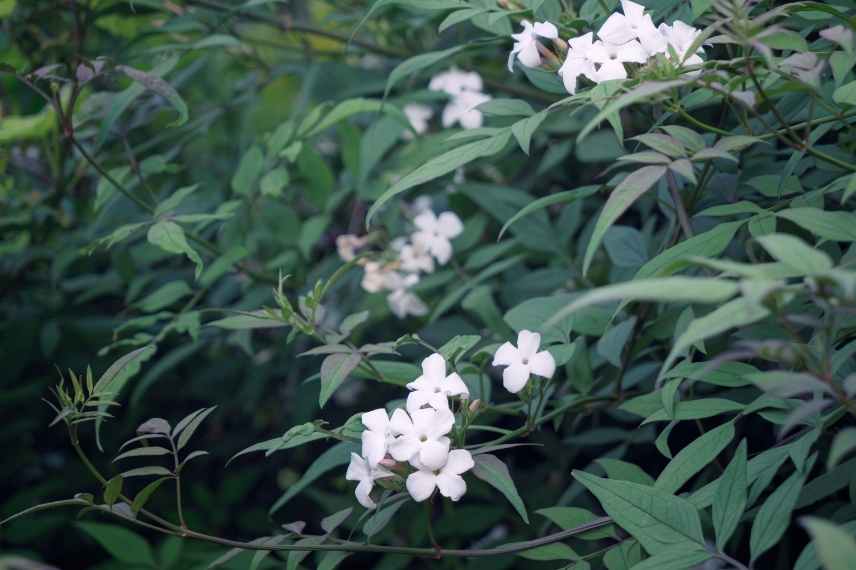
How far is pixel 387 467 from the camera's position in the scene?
1032 mm

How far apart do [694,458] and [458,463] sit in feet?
0.89

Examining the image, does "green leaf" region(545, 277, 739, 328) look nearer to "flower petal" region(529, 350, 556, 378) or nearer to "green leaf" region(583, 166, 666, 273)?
"green leaf" region(583, 166, 666, 273)

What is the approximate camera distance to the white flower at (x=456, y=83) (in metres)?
1.85

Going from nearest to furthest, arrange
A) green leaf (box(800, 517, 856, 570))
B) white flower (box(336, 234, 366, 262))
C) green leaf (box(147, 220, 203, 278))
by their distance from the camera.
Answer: green leaf (box(800, 517, 856, 570)), green leaf (box(147, 220, 203, 278)), white flower (box(336, 234, 366, 262))

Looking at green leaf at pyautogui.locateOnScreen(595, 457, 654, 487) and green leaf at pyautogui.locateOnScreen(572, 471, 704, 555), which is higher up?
green leaf at pyautogui.locateOnScreen(572, 471, 704, 555)

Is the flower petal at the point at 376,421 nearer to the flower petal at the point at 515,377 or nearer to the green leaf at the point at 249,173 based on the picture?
the flower petal at the point at 515,377

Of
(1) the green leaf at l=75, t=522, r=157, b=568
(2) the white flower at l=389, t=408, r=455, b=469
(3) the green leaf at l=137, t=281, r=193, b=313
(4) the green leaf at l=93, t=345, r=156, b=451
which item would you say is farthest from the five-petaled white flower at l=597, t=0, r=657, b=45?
(1) the green leaf at l=75, t=522, r=157, b=568

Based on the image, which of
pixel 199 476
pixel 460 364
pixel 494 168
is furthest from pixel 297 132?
pixel 199 476

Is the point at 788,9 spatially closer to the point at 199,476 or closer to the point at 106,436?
the point at 106,436

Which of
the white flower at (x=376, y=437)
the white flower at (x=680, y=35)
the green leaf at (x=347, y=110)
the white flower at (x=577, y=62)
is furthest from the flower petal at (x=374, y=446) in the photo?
the green leaf at (x=347, y=110)

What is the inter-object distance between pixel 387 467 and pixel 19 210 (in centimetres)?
140

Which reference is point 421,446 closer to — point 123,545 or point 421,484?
point 421,484

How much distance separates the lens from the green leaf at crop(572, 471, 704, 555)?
3.19 ft

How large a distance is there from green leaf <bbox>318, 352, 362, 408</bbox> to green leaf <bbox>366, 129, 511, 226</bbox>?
16 centimetres
